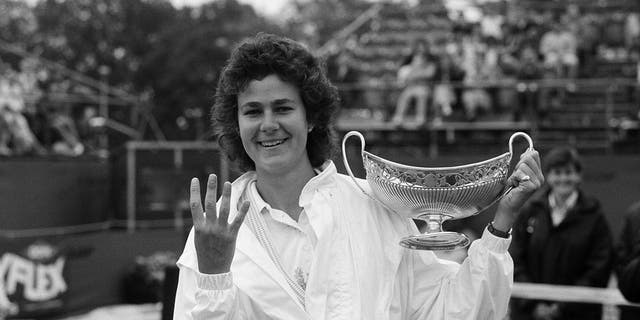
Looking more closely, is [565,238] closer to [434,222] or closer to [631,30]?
[434,222]

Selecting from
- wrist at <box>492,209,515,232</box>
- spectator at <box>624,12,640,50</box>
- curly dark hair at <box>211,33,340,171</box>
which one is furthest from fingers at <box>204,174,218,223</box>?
spectator at <box>624,12,640,50</box>

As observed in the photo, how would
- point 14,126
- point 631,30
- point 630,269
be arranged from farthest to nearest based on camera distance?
point 631,30 → point 14,126 → point 630,269

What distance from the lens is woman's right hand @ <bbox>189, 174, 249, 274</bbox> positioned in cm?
205

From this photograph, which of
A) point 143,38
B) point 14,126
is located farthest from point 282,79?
point 143,38

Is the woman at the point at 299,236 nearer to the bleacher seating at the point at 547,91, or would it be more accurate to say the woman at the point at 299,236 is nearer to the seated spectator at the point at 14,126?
the bleacher seating at the point at 547,91

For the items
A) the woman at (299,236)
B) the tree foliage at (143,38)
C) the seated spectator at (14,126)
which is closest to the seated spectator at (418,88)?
the seated spectator at (14,126)

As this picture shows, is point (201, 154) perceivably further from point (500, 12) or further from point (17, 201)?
point (500, 12)

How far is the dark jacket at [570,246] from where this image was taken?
15.8ft

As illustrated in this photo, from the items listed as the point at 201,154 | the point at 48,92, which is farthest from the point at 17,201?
the point at 48,92

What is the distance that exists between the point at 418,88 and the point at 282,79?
8198mm

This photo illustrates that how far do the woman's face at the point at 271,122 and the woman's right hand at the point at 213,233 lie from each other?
0.26 metres

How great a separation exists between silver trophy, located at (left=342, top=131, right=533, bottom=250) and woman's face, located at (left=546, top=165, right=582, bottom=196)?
2.74 metres

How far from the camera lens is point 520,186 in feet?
6.92

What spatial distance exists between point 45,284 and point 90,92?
559 cm
